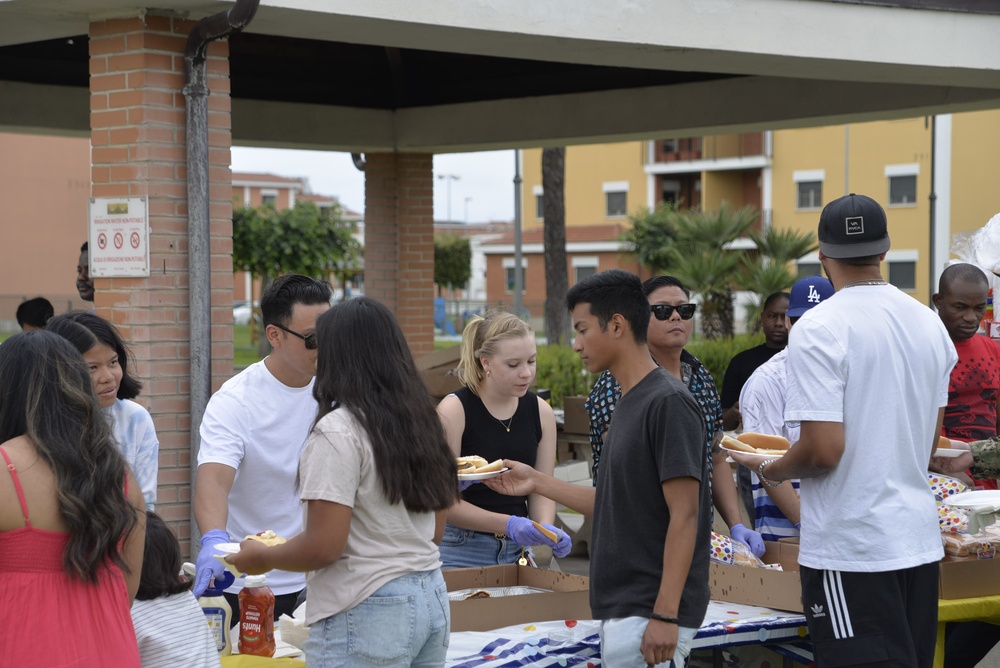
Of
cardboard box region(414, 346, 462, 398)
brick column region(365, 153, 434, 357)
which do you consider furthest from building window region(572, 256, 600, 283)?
cardboard box region(414, 346, 462, 398)

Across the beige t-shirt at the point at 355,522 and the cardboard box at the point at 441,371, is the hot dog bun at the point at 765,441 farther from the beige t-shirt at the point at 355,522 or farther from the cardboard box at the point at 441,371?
the cardboard box at the point at 441,371

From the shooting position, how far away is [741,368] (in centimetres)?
695

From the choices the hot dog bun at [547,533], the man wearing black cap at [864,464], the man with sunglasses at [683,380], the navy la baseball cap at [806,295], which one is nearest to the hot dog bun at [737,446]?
the man with sunglasses at [683,380]

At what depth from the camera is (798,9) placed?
6.62 meters

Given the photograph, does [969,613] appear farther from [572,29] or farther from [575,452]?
[575,452]

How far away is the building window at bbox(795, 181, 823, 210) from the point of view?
1774 inches

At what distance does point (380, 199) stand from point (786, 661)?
23.9 feet

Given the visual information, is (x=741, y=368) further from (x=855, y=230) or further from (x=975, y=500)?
(x=855, y=230)

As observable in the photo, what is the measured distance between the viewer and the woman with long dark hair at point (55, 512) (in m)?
2.56

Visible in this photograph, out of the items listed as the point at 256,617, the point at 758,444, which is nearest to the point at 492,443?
the point at 758,444

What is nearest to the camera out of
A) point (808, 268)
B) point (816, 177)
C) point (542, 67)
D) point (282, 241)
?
point (542, 67)

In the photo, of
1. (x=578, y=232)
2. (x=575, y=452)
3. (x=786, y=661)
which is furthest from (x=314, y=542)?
(x=578, y=232)

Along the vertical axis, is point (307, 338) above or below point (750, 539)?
above

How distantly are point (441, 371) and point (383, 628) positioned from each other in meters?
6.22
